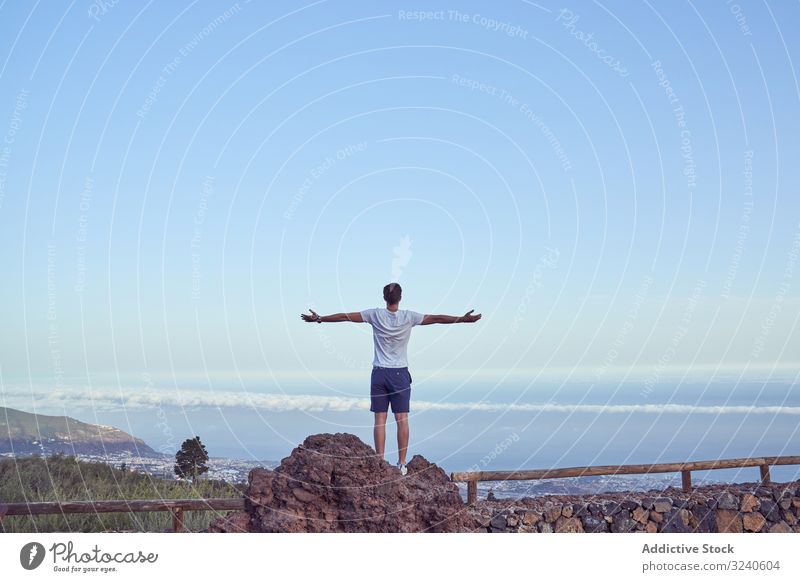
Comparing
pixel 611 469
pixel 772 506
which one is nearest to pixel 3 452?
pixel 611 469

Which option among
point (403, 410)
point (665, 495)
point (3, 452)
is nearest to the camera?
point (403, 410)

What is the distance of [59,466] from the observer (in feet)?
60.0

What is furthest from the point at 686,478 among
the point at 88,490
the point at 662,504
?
the point at 88,490

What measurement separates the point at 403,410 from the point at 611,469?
4446 mm

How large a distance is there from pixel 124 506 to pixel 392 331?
4.22 metres

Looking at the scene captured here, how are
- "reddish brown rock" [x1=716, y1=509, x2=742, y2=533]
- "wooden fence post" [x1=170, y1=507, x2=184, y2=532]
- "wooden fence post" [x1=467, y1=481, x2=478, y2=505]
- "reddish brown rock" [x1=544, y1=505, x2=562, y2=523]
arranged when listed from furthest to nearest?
"reddish brown rock" [x1=716, y1=509, x2=742, y2=533]
"reddish brown rock" [x1=544, y1=505, x2=562, y2=523]
"wooden fence post" [x1=467, y1=481, x2=478, y2=505]
"wooden fence post" [x1=170, y1=507, x2=184, y2=532]

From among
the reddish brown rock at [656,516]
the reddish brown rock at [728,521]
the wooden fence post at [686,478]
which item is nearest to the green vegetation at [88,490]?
the reddish brown rock at [656,516]

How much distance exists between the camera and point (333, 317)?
39.9ft

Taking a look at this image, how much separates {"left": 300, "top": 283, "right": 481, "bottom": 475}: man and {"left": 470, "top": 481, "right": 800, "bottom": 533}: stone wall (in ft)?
6.40

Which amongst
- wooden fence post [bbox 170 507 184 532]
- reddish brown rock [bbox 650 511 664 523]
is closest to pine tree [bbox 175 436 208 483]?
wooden fence post [bbox 170 507 184 532]

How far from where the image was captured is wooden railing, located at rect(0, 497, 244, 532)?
12266 millimetres

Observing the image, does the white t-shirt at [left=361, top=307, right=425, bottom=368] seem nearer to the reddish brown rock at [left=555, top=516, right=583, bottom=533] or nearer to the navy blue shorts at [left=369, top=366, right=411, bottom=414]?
the navy blue shorts at [left=369, top=366, right=411, bottom=414]
